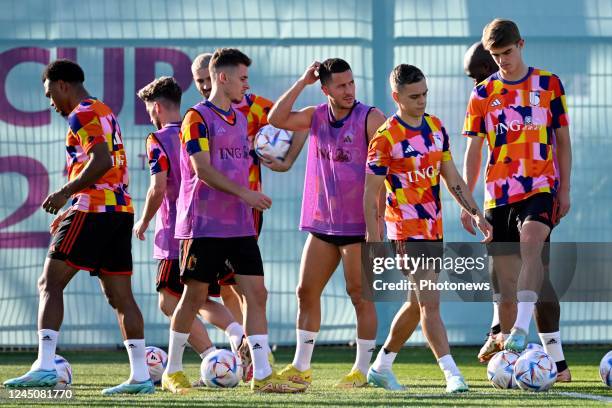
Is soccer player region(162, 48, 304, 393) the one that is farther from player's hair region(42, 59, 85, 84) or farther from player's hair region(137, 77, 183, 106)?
player's hair region(137, 77, 183, 106)

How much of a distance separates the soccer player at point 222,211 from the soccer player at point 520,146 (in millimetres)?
1558

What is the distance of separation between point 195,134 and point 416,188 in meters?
1.29

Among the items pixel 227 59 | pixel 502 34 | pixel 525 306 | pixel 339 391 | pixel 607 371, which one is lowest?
pixel 339 391

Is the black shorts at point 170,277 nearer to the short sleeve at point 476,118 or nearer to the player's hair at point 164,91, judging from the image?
the player's hair at point 164,91

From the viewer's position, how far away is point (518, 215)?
25.8 feet

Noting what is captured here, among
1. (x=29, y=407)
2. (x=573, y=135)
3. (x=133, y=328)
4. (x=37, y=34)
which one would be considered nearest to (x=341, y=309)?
(x=573, y=135)

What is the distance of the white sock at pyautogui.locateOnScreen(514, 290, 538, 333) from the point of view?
7.40 m

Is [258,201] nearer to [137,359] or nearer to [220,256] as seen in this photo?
[220,256]

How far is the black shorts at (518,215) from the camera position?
25.4 ft

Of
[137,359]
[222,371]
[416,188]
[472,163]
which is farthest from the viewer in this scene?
[472,163]

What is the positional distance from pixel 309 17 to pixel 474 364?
12.1 feet

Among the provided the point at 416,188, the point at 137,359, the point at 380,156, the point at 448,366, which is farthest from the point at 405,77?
the point at 137,359

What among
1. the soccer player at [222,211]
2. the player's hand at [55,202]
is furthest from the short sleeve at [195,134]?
the player's hand at [55,202]

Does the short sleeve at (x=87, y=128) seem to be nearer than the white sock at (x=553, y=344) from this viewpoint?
Yes
